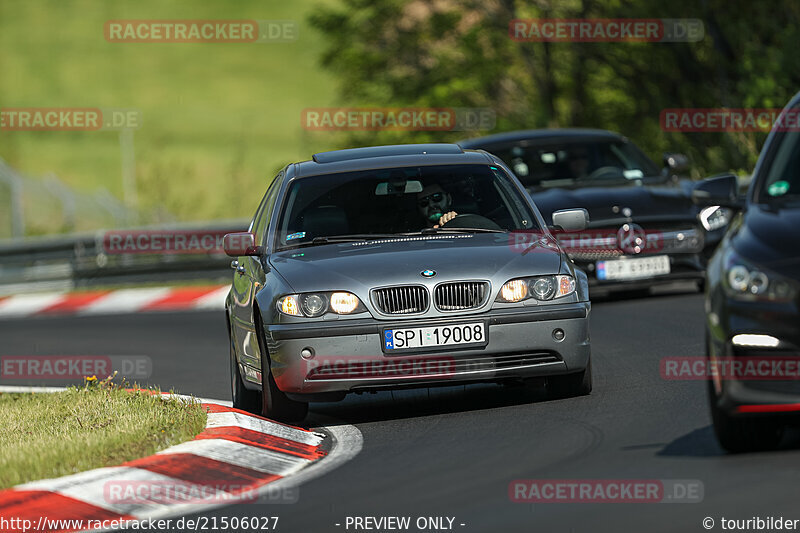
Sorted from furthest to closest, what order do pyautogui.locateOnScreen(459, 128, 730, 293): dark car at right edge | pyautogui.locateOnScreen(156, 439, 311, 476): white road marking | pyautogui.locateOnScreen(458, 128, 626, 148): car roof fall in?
1. pyautogui.locateOnScreen(458, 128, 626, 148): car roof
2. pyautogui.locateOnScreen(459, 128, 730, 293): dark car at right edge
3. pyautogui.locateOnScreen(156, 439, 311, 476): white road marking

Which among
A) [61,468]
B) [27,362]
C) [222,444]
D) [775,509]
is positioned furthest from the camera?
[27,362]

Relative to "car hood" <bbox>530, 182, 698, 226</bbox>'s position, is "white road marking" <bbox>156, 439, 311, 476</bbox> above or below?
below

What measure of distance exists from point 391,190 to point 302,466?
8.92ft

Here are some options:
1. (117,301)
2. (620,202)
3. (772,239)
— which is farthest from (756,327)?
(117,301)

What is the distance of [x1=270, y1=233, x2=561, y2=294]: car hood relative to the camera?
355 inches

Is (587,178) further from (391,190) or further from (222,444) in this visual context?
(222,444)

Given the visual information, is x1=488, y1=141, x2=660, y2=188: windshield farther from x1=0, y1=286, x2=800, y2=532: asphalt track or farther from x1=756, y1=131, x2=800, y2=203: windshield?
x1=756, y1=131, x2=800, y2=203: windshield

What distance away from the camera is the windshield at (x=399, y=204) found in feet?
32.6

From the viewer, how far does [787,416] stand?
729cm

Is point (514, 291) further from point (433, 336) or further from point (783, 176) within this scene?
point (783, 176)

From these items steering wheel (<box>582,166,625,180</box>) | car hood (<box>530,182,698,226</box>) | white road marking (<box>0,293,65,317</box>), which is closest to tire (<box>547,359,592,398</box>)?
car hood (<box>530,182,698,226</box>)

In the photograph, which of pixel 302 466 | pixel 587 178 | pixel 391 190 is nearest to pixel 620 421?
pixel 302 466

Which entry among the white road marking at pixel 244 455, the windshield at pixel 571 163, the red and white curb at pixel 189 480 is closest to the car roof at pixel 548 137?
the windshield at pixel 571 163

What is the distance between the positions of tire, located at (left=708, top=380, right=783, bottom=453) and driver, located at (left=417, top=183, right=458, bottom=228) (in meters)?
3.24
